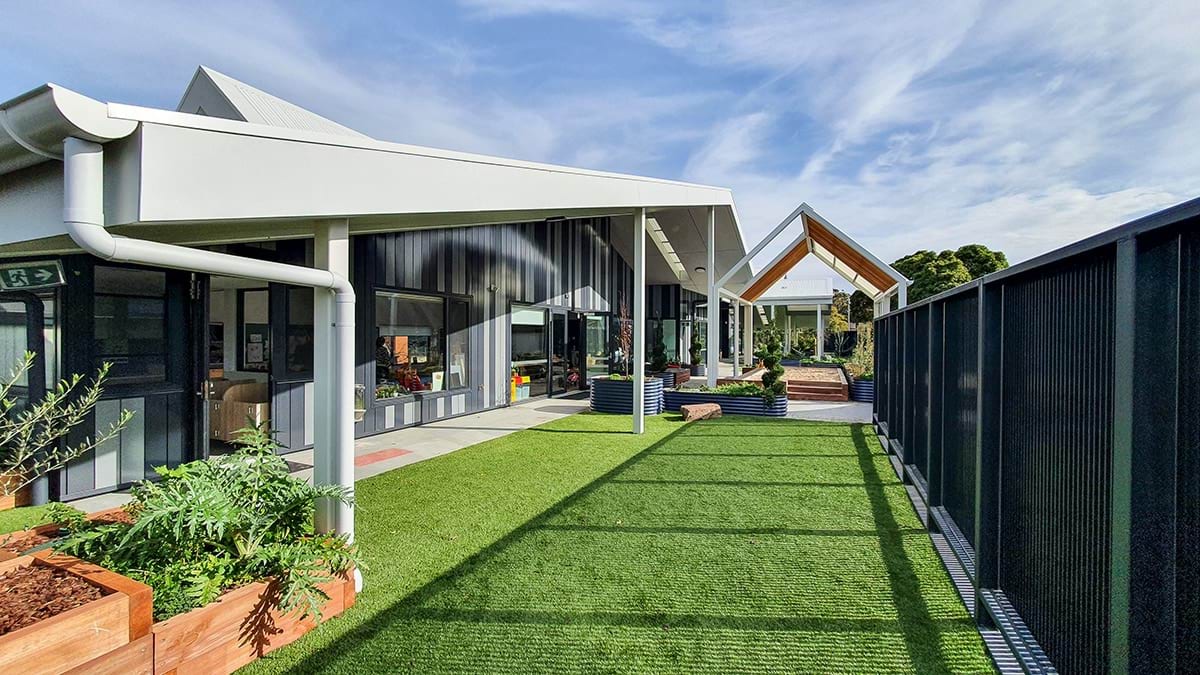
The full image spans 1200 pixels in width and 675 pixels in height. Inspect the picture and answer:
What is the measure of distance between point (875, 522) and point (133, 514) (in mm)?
5131

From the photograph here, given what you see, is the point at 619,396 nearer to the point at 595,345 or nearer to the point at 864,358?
the point at 595,345

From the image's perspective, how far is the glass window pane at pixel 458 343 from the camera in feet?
33.2

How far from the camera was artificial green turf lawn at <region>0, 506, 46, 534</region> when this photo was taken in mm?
4297

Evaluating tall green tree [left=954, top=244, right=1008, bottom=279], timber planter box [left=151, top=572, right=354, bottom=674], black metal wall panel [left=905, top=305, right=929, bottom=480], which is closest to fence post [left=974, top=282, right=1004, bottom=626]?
black metal wall panel [left=905, top=305, right=929, bottom=480]

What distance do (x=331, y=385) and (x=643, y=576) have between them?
2307mm

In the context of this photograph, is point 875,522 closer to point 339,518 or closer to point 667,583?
point 667,583

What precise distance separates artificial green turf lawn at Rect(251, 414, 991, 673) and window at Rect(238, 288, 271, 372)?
9.49ft

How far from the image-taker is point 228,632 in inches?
99.9

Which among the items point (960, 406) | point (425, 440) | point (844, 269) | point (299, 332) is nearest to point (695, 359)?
→ point (844, 269)

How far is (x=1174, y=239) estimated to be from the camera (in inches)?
64.2

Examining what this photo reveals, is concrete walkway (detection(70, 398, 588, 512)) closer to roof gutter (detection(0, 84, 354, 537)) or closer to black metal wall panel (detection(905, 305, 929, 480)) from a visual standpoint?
roof gutter (detection(0, 84, 354, 537))

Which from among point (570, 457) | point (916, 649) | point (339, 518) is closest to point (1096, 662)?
point (916, 649)

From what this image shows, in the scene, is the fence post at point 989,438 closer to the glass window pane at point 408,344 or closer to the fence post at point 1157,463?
the fence post at point 1157,463

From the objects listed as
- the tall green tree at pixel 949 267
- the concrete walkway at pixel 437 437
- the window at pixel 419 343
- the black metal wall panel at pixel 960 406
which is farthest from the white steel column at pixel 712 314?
the tall green tree at pixel 949 267
